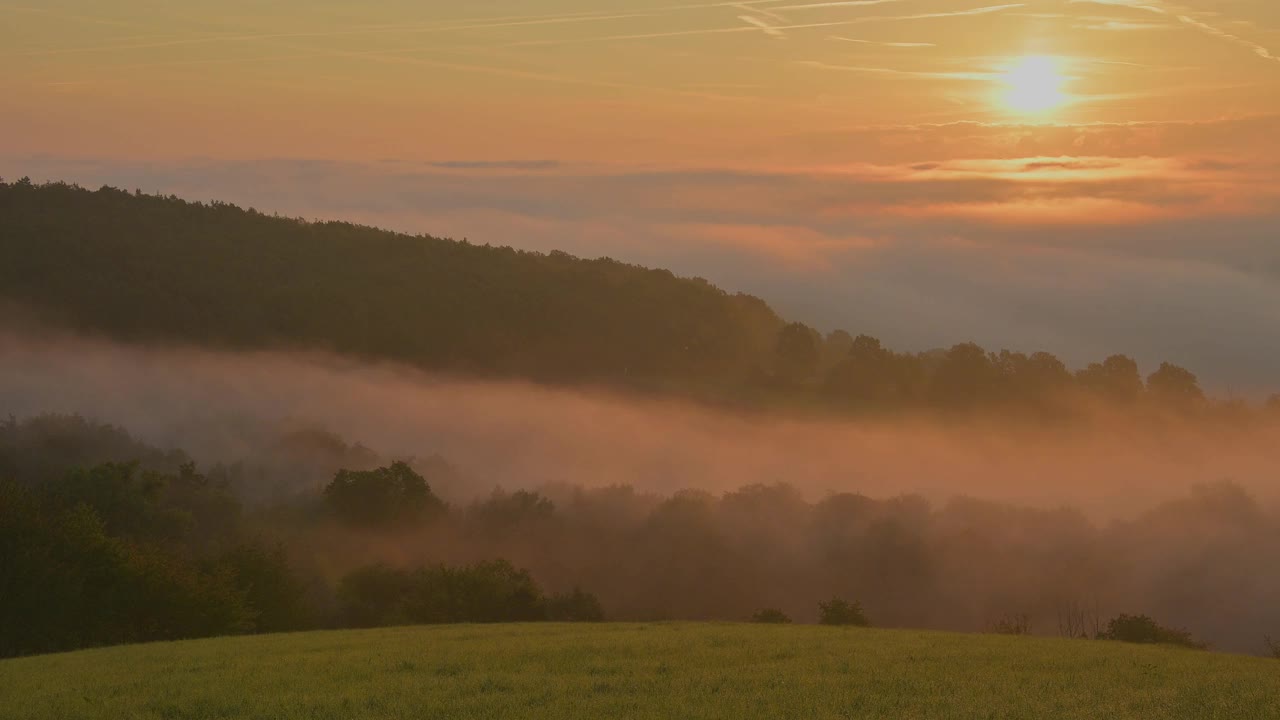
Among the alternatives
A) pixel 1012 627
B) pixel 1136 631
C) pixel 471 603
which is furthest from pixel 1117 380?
pixel 471 603

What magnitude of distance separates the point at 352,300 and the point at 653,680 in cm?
13136

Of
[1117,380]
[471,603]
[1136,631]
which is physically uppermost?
[471,603]

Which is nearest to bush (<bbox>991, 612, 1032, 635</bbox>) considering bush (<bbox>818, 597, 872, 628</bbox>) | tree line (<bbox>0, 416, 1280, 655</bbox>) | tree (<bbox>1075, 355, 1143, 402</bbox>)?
tree line (<bbox>0, 416, 1280, 655</bbox>)

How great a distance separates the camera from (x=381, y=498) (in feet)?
289

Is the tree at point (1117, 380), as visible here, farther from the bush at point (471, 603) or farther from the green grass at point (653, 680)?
the green grass at point (653, 680)

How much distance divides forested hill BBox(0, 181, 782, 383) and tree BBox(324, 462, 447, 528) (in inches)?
2154

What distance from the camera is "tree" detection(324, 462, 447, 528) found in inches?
3433

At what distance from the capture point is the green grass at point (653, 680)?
1761 centimetres

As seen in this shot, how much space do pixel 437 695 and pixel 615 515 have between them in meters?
94.2

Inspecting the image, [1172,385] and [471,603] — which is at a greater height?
[471,603]

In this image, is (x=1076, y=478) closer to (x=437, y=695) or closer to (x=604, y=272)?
(x=604, y=272)

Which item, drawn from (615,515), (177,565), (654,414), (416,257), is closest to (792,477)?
(654,414)

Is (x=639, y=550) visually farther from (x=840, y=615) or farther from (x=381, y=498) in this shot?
(x=840, y=615)

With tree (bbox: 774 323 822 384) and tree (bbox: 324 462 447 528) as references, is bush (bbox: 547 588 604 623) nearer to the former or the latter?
tree (bbox: 324 462 447 528)
